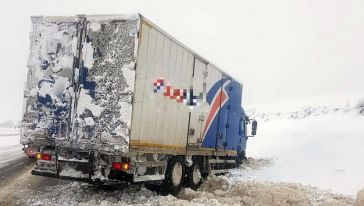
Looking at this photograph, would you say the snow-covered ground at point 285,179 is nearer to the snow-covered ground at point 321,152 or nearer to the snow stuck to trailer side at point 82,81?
the snow-covered ground at point 321,152

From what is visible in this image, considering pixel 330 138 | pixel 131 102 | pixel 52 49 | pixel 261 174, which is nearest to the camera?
pixel 131 102

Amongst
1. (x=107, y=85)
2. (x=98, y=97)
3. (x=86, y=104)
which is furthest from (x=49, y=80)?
(x=107, y=85)

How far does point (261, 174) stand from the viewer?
1970 cm

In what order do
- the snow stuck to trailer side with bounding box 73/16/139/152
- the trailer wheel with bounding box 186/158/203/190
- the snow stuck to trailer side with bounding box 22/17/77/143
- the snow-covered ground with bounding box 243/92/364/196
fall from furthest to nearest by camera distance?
the snow-covered ground with bounding box 243/92/364/196
the trailer wheel with bounding box 186/158/203/190
the snow stuck to trailer side with bounding box 22/17/77/143
the snow stuck to trailer side with bounding box 73/16/139/152

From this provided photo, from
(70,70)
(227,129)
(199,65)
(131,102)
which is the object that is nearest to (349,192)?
(227,129)

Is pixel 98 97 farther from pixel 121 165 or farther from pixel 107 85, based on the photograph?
pixel 121 165

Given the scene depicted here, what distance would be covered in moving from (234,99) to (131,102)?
28.5 ft

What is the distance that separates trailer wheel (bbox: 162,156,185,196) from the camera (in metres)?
11.7

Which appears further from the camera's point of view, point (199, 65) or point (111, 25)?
point (199, 65)

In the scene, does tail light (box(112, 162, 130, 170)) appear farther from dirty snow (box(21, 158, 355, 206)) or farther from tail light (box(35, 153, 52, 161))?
tail light (box(35, 153, 52, 161))

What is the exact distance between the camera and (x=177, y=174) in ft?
40.3

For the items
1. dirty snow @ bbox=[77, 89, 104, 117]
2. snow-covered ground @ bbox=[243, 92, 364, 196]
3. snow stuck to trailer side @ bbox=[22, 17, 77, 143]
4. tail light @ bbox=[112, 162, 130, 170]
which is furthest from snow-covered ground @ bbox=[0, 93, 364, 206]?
dirty snow @ bbox=[77, 89, 104, 117]

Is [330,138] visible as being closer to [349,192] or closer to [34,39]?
[349,192]

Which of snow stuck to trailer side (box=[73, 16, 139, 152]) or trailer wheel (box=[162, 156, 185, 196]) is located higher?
snow stuck to trailer side (box=[73, 16, 139, 152])
